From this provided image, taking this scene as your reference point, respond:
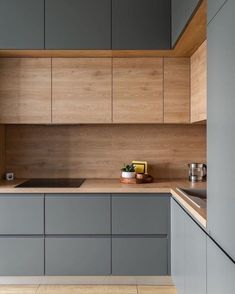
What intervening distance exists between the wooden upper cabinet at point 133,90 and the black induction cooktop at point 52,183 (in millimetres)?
675

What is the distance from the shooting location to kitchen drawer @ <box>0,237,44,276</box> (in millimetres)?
3141

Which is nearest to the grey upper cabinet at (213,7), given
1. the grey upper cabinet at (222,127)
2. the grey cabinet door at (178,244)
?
the grey upper cabinet at (222,127)

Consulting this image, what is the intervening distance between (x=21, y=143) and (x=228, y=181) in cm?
269

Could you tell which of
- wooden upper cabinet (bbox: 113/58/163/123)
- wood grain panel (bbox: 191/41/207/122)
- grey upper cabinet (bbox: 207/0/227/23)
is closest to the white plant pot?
wooden upper cabinet (bbox: 113/58/163/123)

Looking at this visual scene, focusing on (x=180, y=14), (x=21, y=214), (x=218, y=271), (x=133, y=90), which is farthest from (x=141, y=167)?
(x=218, y=271)

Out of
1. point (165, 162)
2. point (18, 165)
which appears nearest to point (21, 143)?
point (18, 165)

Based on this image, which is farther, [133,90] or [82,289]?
[133,90]

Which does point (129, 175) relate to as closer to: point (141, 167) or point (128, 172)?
point (128, 172)

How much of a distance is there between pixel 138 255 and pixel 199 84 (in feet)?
4.88

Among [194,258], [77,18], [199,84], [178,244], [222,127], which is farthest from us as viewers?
[77,18]

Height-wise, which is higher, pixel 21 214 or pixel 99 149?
pixel 99 149

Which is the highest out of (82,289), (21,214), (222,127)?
Result: (222,127)

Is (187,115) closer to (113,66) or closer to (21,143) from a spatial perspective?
(113,66)

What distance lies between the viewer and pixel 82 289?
3.13 meters
